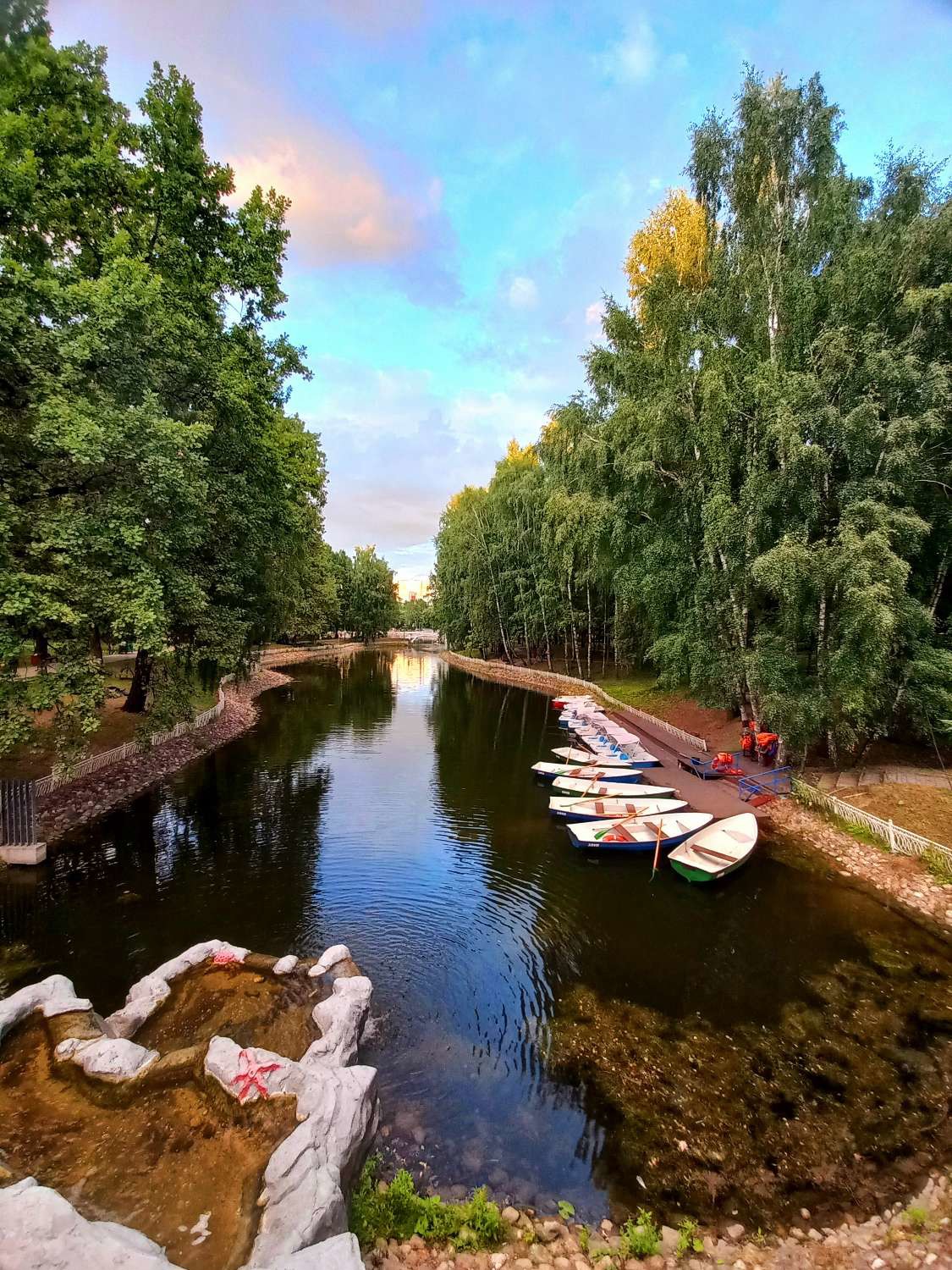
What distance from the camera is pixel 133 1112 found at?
6633 millimetres

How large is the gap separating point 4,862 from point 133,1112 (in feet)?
39.3

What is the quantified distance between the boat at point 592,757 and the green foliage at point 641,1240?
19.3 m

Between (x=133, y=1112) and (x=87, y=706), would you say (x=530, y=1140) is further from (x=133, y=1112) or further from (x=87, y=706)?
(x=87, y=706)

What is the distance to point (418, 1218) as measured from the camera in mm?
6375

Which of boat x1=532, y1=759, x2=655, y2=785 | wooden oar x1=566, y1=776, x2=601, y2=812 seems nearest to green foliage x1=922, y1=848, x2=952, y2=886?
wooden oar x1=566, y1=776, x2=601, y2=812

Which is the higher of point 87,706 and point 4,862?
point 87,706

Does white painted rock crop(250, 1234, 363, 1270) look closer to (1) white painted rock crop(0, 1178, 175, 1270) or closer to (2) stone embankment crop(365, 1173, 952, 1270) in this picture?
(1) white painted rock crop(0, 1178, 175, 1270)

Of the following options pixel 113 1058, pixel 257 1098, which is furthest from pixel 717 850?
pixel 113 1058

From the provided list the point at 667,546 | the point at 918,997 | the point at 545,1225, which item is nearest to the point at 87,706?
the point at 545,1225

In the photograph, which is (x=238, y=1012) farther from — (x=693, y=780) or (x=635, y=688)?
(x=635, y=688)

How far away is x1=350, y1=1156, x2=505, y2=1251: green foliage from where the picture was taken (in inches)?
241

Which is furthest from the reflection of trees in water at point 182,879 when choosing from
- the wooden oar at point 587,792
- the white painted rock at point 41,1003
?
the wooden oar at point 587,792

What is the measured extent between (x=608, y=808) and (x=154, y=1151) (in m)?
16.1

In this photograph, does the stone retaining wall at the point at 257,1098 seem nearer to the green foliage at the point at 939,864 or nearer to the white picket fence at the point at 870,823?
the green foliage at the point at 939,864
